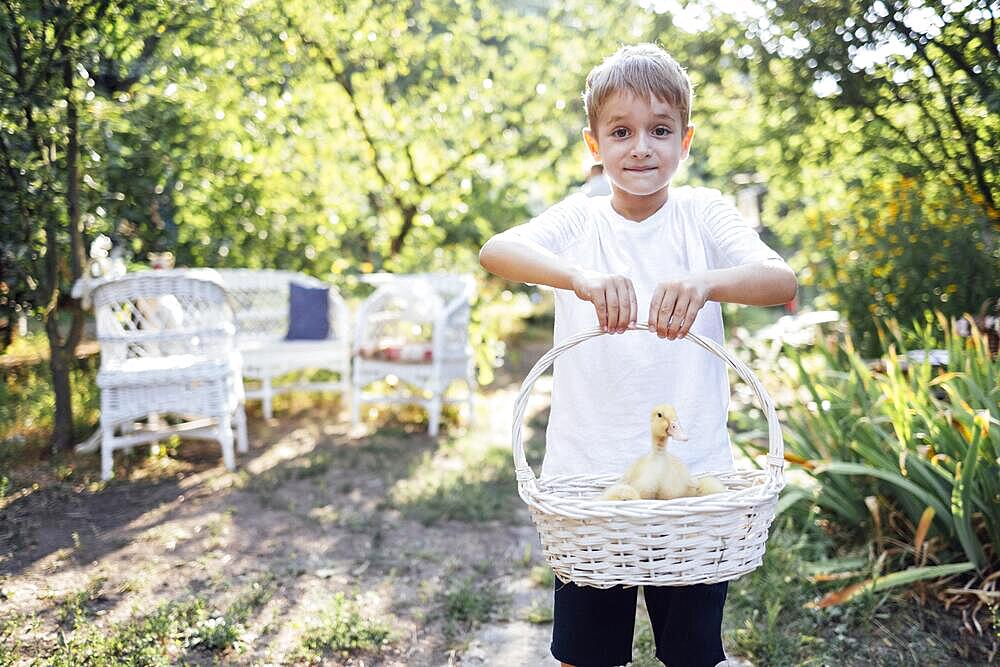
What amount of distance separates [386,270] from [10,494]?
3.35 metres

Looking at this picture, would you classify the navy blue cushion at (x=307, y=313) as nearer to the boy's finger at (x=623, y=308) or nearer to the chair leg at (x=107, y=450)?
the chair leg at (x=107, y=450)

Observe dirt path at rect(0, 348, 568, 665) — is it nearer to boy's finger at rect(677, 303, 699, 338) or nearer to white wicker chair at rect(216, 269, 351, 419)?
white wicker chair at rect(216, 269, 351, 419)

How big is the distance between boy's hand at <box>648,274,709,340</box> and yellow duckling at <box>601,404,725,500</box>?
198mm

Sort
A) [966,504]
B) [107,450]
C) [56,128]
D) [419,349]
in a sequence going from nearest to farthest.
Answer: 1. [966,504]
2. [56,128]
3. [107,450]
4. [419,349]

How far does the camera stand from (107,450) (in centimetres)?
376

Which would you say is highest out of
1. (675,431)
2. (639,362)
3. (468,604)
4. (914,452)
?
(639,362)

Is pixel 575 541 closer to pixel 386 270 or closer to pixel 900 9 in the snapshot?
pixel 900 9

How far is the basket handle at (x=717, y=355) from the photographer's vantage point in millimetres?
1420

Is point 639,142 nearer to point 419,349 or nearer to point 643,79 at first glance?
point 643,79

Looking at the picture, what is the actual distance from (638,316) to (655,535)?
0.44m

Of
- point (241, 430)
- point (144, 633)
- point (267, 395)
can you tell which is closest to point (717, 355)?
point (144, 633)

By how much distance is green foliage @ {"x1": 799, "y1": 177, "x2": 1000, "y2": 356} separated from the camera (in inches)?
142

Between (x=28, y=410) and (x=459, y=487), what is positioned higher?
(x=28, y=410)

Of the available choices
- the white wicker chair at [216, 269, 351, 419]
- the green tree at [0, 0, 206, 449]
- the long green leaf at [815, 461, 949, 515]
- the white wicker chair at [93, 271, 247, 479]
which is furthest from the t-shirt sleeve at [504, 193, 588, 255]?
the white wicker chair at [216, 269, 351, 419]
